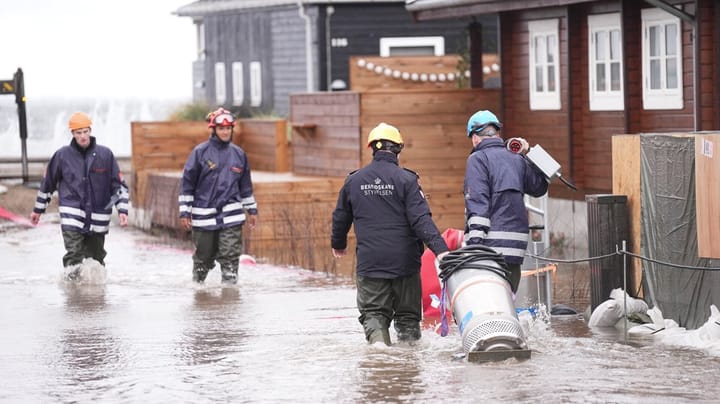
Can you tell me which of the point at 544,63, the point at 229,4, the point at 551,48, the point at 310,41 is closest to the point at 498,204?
the point at 551,48

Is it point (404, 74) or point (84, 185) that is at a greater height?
point (404, 74)

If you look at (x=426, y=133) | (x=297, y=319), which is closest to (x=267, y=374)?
(x=297, y=319)

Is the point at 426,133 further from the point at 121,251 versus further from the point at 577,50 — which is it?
the point at 121,251

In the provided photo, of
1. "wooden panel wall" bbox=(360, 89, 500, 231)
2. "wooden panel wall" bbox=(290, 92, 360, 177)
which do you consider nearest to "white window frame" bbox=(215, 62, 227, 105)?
"wooden panel wall" bbox=(290, 92, 360, 177)

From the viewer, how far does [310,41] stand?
126 ft

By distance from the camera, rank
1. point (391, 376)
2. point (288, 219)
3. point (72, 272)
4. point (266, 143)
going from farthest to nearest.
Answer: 1. point (266, 143)
2. point (288, 219)
3. point (72, 272)
4. point (391, 376)

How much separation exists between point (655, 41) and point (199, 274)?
7.05 meters

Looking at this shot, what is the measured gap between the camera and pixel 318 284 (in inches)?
656

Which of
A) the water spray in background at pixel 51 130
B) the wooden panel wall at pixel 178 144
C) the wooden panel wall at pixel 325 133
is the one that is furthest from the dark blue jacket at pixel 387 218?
the water spray in background at pixel 51 130

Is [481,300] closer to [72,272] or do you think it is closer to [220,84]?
[72,272]

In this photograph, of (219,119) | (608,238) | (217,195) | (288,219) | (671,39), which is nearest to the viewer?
(608,238)

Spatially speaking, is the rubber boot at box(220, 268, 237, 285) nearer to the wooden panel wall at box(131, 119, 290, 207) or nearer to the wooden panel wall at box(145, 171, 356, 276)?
the wooden panel wall at box(145, 171, 356, 276)

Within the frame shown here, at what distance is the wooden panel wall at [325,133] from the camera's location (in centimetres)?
2525

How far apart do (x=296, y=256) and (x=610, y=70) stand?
4.85m
